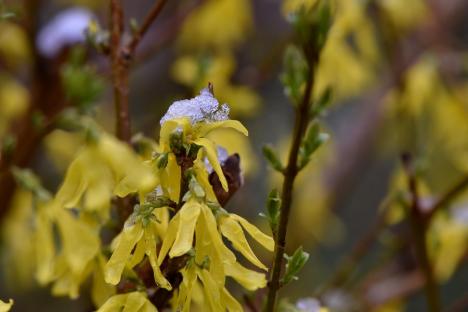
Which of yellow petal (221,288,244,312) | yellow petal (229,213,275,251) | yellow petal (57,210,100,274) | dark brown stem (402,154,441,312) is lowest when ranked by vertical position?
dark brown stem (402,154,441,312)

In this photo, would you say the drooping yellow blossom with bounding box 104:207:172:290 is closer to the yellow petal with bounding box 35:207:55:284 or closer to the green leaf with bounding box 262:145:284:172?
the green leaf with bounding box 262:145:284:172

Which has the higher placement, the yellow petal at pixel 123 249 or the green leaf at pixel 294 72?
the green leaf at pixel 294 72

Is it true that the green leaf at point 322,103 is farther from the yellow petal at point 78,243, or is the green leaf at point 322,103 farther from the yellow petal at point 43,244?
the yellow petal at point 43,244

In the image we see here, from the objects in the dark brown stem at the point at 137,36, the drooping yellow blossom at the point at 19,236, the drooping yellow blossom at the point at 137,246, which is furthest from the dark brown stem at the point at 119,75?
the drooping yellow blossom at the point at 19,236

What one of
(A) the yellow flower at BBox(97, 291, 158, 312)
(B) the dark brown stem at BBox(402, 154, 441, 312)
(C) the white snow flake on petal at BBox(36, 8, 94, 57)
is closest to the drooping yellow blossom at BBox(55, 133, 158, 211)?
(A) the yellow flower at BBox(97, 291, 158, 312)

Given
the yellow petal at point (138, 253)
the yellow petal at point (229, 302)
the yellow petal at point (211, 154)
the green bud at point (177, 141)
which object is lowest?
the yellow petal at point (229, 302)

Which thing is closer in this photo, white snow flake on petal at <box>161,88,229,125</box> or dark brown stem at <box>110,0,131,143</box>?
white snow flake on petal at <box>161,88,229,125</box>
